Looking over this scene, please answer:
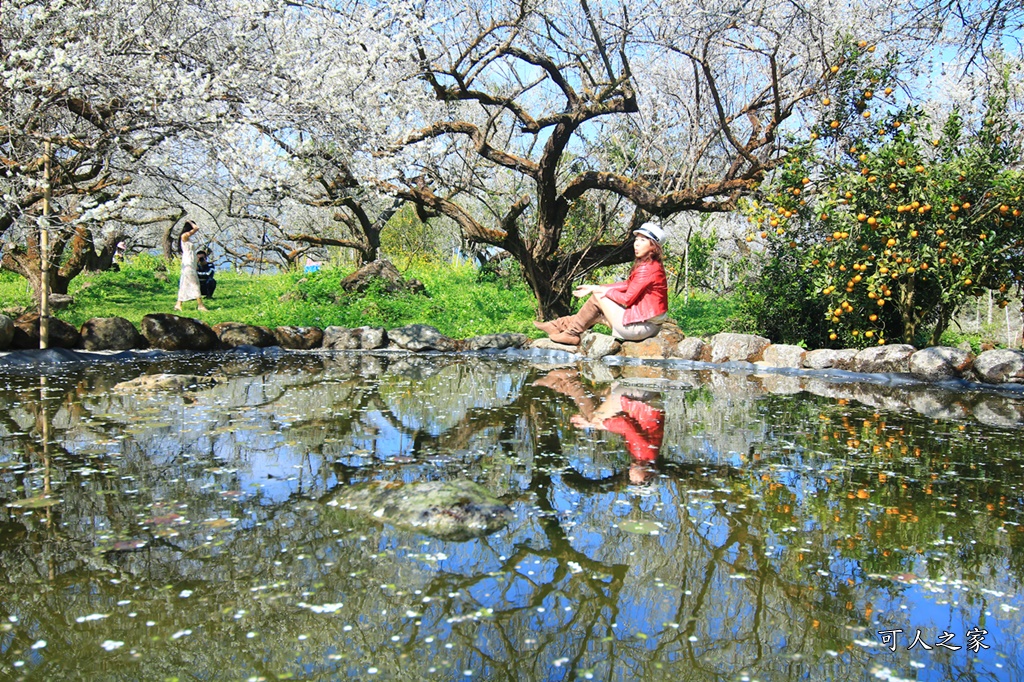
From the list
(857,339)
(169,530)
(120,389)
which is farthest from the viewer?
(857,339)

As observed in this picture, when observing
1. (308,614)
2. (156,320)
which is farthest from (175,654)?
(156,320)

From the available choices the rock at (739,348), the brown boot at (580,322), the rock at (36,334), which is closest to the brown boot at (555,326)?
the brown boot at (580,322)

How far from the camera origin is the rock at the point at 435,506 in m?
4.68

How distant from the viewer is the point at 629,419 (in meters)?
8.27

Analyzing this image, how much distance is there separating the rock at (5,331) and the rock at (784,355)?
12.4 metres

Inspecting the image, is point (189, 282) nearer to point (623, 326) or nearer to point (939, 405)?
point (623, 326)

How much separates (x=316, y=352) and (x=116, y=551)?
1176 cm

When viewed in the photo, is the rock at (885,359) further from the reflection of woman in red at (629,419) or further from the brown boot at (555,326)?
the brown boot at (555,326)

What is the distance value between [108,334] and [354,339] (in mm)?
4586

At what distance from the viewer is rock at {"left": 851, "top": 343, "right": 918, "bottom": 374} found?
479 inches

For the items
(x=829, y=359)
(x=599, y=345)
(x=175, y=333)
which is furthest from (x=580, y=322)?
(x=175, y=333)

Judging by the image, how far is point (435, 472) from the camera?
5980 mm

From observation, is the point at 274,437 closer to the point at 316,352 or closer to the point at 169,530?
the point at 169,530

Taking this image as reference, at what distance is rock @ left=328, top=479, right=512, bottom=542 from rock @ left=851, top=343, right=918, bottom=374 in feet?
30.1
